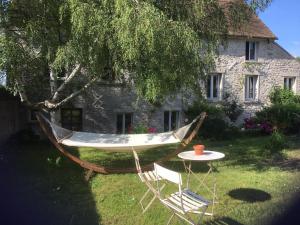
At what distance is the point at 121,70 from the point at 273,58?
14285 mm

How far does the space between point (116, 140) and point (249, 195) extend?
3.53 meters

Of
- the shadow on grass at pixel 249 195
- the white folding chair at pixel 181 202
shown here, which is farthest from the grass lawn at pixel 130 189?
the white folding chair at pixel 181 202

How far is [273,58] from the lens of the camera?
69.7 ft

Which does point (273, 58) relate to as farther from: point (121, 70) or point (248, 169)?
point (121, 70)

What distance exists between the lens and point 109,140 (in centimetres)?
974

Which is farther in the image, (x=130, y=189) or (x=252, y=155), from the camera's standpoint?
(x=252, y=155)

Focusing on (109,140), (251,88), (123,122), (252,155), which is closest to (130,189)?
(109,140)

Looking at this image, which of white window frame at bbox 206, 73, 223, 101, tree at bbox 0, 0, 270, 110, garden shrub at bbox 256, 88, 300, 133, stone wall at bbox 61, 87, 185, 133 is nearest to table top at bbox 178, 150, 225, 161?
tree at bbox 0, 0, 270, 110

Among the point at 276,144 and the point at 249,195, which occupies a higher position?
the point at 276,144

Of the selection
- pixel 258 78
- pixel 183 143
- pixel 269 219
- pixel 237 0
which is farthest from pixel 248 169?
pixel 258 78

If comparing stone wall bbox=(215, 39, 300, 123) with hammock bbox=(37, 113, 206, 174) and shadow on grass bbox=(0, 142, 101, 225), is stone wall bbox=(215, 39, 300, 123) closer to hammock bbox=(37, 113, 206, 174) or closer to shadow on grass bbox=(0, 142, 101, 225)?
hammock bbox=(37, 113, 206, 174)

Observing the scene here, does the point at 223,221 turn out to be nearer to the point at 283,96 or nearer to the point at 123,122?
the point at 123,122

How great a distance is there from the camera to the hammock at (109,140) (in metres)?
8.88

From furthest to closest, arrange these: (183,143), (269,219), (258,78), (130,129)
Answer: (258,78) < (130,129) < (183,143) < (269,219)
